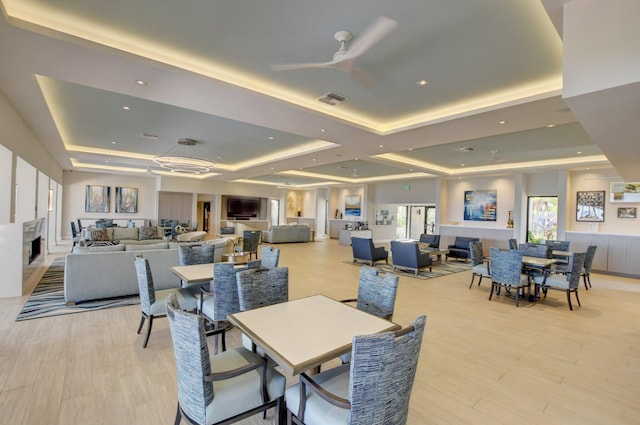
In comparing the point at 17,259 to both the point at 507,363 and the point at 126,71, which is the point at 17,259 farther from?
the point at 507,363

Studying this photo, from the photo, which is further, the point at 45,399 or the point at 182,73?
the point at 182,73

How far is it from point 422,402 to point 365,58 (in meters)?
3.28

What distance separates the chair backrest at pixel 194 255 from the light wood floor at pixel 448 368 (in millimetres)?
842

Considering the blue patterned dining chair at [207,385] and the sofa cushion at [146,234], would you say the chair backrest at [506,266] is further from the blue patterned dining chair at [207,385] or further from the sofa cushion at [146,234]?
the sofa cushion at [146,234]

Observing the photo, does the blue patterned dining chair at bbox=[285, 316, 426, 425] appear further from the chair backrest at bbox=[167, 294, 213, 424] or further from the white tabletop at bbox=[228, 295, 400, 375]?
the chair backrest at bbox=[167, 294, 213, 424]

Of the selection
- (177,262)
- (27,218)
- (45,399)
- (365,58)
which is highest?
(365,58)

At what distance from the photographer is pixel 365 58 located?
10.2ft

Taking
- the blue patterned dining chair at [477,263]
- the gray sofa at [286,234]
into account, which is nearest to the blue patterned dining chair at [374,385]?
the blue patterned dining chair at [477,263]

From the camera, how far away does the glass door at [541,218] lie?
9.49 m

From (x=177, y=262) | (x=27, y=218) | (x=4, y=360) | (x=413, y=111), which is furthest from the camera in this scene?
(x=27, y=218)

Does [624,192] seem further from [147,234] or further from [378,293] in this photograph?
[147,234]

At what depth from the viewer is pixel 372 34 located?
222cm

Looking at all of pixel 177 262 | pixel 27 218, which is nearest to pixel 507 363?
pixel 177 262

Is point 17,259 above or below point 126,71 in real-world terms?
below
